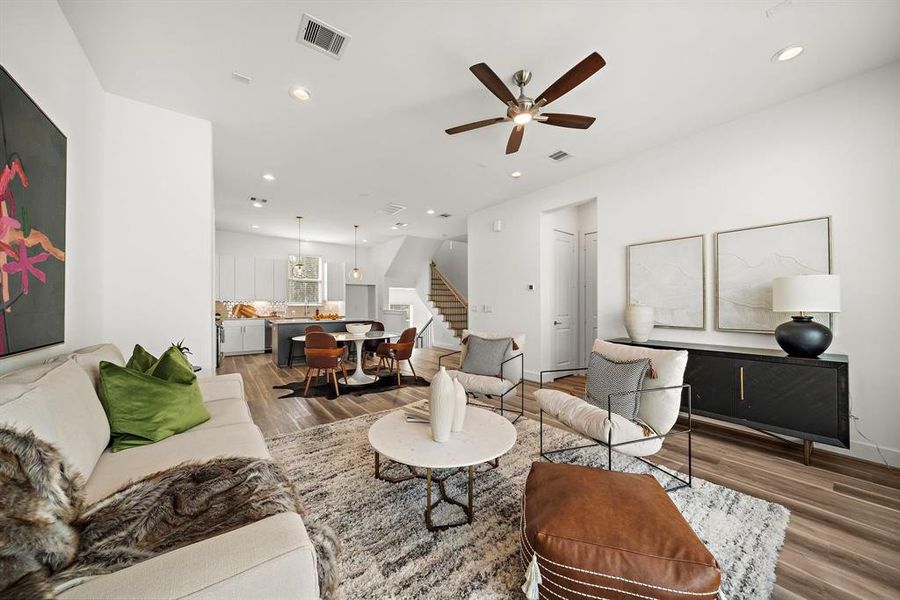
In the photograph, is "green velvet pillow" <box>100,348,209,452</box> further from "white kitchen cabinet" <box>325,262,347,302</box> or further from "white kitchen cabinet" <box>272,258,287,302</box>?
"white kitchen cabinet" <box>325,262,347,302</box>

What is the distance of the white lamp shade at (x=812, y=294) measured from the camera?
Answer: 242 cm

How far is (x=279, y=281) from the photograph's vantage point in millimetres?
8562

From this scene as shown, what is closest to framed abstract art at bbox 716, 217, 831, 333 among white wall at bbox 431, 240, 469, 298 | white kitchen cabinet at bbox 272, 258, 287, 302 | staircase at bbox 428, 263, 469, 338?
staircase at bbox 428, 263, 469, 338

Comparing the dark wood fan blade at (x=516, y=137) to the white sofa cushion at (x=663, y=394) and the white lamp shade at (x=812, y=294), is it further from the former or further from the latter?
the white lamp shade at (x=812, y=294)

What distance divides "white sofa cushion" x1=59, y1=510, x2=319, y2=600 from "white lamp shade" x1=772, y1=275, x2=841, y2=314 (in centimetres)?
344

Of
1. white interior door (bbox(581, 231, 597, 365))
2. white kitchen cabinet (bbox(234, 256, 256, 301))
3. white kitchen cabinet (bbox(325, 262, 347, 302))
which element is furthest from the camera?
white kitchen cabinet (bbox(325, 262, 347, 302))

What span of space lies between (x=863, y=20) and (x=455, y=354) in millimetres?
6820

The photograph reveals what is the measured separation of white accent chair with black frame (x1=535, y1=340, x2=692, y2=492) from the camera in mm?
2094

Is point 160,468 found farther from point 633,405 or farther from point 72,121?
point 633,405

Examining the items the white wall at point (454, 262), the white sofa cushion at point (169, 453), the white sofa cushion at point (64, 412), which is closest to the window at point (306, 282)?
the white wall at point (454, 262)

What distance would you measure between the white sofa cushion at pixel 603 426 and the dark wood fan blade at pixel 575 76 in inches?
85.1

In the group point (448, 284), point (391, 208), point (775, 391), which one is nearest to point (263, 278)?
point (391, 208)

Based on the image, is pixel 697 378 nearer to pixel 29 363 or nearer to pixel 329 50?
pixel 329 50

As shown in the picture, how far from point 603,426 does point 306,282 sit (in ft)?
28.0
